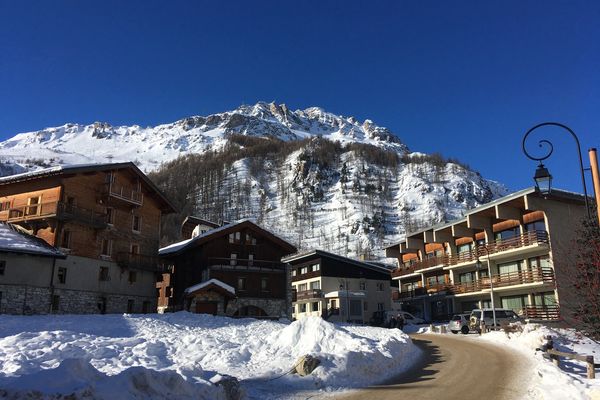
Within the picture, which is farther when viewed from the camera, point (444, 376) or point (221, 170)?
point (221, 170)

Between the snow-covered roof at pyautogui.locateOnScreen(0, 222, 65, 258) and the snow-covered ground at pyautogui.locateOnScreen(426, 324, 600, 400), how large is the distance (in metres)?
30.8

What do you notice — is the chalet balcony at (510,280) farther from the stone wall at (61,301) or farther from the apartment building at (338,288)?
the stone wall at (61,301)

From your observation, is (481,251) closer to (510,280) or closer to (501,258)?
(501,258)

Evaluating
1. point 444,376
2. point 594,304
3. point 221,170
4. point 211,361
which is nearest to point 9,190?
point 211,361

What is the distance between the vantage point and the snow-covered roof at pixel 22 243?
33.4 meters

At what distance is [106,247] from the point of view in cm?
4228

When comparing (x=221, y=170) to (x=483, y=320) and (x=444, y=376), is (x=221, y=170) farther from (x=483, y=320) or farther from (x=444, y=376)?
(x=444, y=376)

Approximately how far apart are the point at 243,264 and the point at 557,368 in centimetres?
3375

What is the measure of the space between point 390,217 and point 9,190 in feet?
433

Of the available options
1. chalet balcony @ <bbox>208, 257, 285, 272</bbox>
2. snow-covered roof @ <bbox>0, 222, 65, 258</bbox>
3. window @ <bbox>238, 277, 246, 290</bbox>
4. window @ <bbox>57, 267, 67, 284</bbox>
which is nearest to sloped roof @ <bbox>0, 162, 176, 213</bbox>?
snow-covered roof @ <bbox>0, 222, 65, 258</bbox>

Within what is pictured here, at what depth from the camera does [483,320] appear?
1532 inches

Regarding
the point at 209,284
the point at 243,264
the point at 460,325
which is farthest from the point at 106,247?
the point at 460,325

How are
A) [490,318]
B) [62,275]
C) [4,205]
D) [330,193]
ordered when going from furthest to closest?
1. [330,193]
2. [4,205]
3. [490,318]
4. [62,275]

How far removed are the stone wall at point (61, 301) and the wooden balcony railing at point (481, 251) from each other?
103 ft
